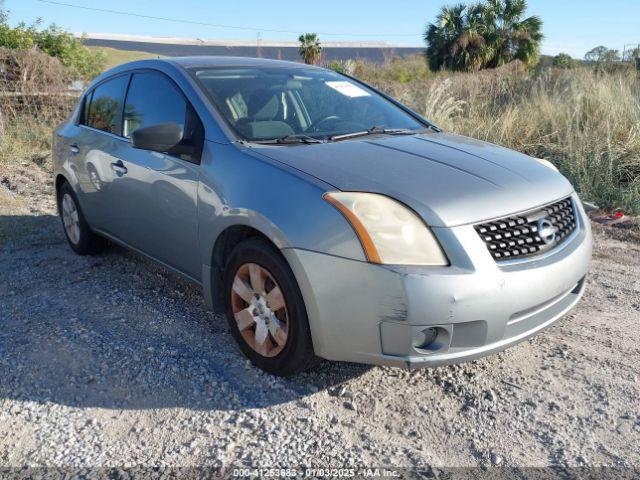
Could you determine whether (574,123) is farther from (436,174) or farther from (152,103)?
(152,103)

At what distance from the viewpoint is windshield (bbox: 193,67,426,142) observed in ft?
11.4

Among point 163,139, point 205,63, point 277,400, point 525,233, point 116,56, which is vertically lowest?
point 277,400

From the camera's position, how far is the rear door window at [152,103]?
3662 mm

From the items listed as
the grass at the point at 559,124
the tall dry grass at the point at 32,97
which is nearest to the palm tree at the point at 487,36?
the grass at the point at 559,124

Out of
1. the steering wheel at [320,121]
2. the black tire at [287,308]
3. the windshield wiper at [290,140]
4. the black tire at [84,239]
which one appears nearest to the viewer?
the black tire at [287,308]

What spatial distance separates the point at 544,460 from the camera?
2.43m

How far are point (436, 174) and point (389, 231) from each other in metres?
0.52

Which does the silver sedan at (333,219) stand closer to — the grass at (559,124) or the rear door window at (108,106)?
the rear door window at (108,106)

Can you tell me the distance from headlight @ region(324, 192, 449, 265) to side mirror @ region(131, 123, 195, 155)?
3.80 ft

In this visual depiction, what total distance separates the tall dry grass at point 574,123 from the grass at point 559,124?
0.04 feet

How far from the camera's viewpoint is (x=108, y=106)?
4516 millimetres

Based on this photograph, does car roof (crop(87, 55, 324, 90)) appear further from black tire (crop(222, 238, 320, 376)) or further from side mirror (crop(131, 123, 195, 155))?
black tire (crop(222, 238, 320, 376))

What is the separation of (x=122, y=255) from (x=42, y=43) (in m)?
15.0

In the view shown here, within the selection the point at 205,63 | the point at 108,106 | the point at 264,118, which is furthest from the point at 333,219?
the point at 108,106
